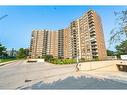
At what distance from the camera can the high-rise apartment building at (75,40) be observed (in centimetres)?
707

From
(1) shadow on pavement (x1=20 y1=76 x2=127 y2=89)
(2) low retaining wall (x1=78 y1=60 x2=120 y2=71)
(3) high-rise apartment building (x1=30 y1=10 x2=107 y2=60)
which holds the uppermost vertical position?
(3) high-rise apartment building (x1=30 y1=10 x2=107 y2=60)

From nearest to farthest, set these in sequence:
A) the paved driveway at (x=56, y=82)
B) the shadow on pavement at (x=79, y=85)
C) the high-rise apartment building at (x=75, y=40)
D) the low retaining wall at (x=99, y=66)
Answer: the shadow on pavement at (x=79, y=85) → the paved driveway at (x=56, y=82) → the high-rise apartment building at (x=75, y=40) → the low retaining wall at (x=99, y=66)

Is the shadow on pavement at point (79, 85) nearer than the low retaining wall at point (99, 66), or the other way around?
the shadow on pavement at point (79, 85)

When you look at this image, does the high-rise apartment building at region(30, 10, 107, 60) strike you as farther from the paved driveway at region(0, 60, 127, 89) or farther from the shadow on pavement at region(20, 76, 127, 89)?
the shadow on pavement at region(20, 76, 127, 89)

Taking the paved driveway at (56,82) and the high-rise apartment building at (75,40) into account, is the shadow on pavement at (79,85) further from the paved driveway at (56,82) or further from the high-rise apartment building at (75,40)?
the high-rise apartment building at (75,40)

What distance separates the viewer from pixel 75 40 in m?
9.48

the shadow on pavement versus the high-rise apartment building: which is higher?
the high-rise apartment building

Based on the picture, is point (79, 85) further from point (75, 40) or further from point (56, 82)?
point (75, 40)

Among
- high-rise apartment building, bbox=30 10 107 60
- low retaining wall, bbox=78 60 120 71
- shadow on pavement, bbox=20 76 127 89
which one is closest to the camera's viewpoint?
shadow on pavement, bbox=20 76 127 89

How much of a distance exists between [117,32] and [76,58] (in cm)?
551

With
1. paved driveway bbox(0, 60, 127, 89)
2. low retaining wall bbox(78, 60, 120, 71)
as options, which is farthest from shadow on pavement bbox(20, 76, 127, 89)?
low retaining wall bbox(78, 60, 120, 71)

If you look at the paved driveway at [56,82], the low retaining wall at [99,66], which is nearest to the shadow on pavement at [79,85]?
the paved driveway at [56,82]

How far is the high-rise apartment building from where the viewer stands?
7074 mm

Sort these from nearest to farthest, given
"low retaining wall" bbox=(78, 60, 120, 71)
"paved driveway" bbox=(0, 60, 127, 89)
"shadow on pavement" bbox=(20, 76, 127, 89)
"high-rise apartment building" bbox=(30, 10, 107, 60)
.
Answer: "shadow on pavement" bbox=(20, 76, 127, 89), "paved driveway" bbox=(0, 60, 127, 89), "high-rise apartment building" bbox=(30, 10, 107, 60), "low retaining wall" bbox=(78, 60, 120, 71)
